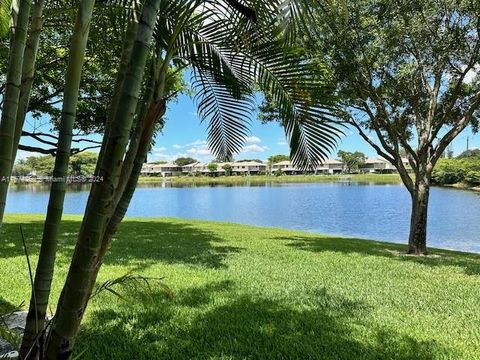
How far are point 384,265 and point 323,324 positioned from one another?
13.8ft

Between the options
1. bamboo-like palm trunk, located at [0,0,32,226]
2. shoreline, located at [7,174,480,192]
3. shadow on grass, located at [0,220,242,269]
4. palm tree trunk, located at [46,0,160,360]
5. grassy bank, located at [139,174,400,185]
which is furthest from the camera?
grassy bank, located at [139,174,400,185]

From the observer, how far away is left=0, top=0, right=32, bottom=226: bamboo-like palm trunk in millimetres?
1677

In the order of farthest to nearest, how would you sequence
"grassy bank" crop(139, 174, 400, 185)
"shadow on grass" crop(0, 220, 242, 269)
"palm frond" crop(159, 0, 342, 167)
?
"grassy bank" crop(139, 174, 400, 185), "shadow on grass" crop(0, 220, 242, 269), "palm frond" crop(159, 0, 342, 167)

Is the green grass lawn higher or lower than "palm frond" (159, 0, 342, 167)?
lower

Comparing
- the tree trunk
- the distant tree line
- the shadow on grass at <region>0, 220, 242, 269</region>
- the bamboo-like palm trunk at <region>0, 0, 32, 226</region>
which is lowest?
the shadow on grass at <region>0, 220, 242, 269</region>

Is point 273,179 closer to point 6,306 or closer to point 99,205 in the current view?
point 6,306

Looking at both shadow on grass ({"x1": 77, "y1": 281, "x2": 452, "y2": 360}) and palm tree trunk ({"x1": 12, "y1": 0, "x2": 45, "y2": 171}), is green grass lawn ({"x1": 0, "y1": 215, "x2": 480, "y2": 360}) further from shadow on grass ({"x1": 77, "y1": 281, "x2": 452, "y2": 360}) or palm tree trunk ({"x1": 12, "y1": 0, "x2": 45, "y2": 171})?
palm tree trunk ({"x1": 12, "y1": 0, "x2": 45, "y2": 171})

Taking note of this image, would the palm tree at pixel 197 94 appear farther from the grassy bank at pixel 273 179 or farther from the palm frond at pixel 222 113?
the grassy bank at pixel 273 179

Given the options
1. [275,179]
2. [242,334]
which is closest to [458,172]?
[275,179]

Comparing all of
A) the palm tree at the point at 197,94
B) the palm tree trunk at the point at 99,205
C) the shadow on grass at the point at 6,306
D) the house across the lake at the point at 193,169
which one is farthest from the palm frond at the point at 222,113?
the house across the lake at the point at 193,169

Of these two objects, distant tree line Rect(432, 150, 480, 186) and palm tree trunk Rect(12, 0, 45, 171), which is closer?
palm tree trunk Rect(12, 0, 45, 171)

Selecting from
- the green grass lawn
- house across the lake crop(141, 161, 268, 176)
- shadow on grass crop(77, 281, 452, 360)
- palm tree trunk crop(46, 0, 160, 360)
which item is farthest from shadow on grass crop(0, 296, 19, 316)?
house across the lake crop(141, 161, 268, 176)

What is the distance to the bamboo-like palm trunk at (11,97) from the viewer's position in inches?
66.0

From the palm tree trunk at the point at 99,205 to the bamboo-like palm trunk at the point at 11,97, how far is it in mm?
450
